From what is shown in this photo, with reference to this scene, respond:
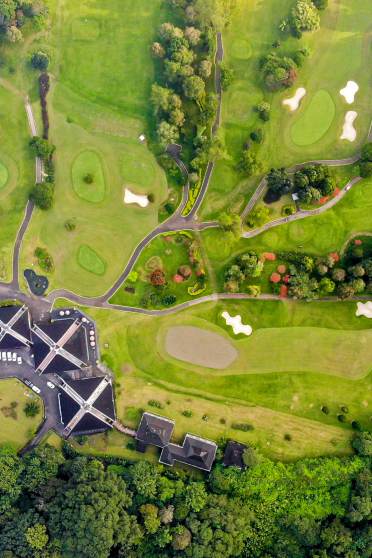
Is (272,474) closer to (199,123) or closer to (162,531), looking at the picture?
(162,531)

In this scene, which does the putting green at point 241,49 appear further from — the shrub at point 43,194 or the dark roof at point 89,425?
the dark roof at point 89,425

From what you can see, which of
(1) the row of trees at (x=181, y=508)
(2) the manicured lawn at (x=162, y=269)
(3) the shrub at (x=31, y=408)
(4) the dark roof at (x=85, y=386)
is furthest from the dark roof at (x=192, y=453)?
(2) the manicured lawn at (x=162, y=269)

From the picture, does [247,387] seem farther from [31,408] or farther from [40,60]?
[40,60]

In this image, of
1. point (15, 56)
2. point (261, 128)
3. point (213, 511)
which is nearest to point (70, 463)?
point (213, 511)

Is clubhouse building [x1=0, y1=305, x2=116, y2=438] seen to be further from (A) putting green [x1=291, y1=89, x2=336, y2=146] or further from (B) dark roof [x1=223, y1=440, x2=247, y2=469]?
(A) putting green [x1=291, y1=89, x2=336, y2=146]

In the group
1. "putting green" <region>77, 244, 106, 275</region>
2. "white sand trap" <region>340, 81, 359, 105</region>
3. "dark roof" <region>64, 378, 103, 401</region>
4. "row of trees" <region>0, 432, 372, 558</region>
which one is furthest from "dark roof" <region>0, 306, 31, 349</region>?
"white sand trap" <region>340, 81, 359, 105</region>

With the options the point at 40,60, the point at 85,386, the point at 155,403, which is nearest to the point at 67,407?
the point at 85,386
